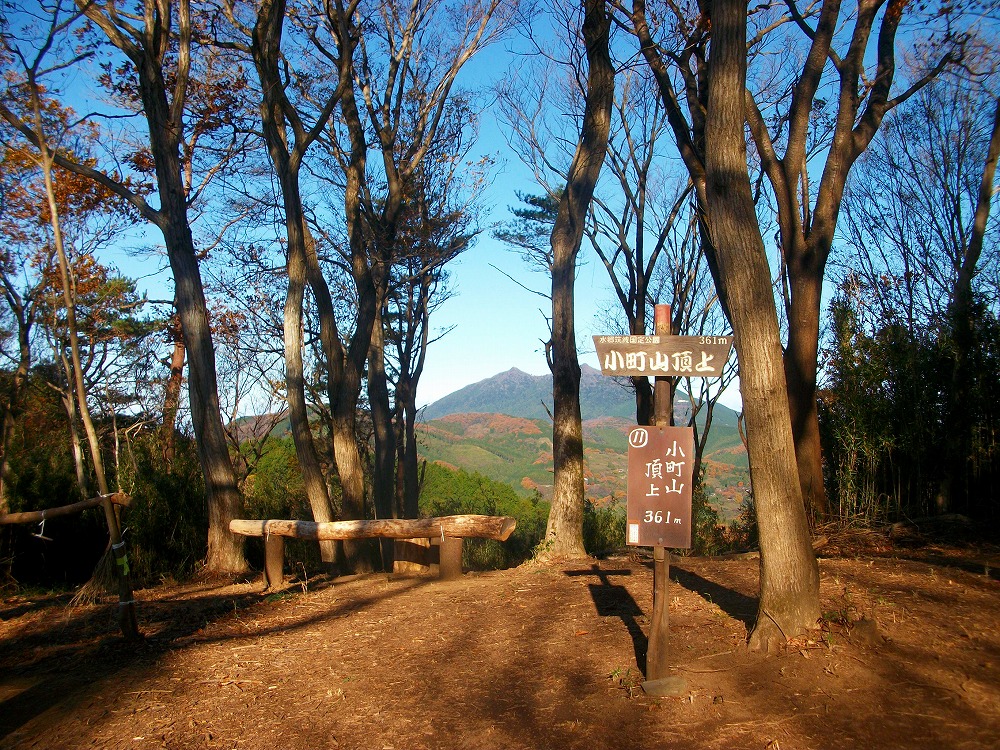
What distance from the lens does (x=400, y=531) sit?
8227mm

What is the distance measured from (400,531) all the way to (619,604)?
2851 mm

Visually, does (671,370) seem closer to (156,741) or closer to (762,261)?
(762,261)

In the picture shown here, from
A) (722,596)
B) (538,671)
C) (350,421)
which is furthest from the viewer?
(350,421)


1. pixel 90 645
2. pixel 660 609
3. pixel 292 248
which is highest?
pixel 292 248

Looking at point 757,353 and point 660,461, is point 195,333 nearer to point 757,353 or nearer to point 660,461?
point 660,461

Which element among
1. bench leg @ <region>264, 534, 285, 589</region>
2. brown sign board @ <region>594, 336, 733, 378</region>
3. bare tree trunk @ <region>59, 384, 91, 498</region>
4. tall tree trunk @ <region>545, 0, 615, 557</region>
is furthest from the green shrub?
brown sign board @ <region>594, 336, 733, 378</region>

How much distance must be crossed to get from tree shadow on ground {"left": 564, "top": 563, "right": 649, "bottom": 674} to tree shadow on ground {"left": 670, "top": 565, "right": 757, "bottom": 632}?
1.89 feet

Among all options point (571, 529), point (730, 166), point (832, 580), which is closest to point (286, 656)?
point (571, 529)

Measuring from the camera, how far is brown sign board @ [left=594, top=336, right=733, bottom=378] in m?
4.61

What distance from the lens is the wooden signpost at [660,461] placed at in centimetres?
453

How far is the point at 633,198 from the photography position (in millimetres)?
16531

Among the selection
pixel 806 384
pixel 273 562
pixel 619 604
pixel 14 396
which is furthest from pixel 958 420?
pixel 14 396

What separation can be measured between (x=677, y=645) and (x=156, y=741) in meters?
3.43

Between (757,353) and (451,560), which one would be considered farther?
(451,560)
